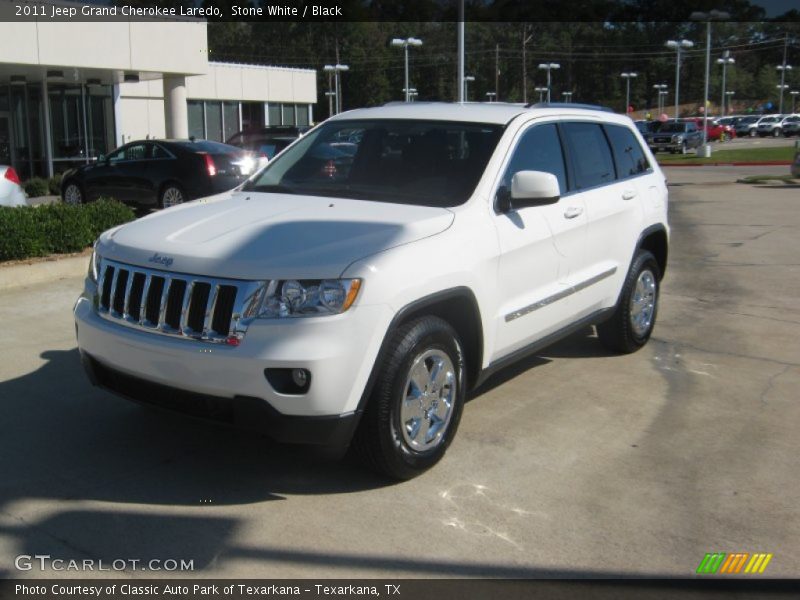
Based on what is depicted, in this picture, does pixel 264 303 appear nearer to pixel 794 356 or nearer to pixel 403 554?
pixel 403 554

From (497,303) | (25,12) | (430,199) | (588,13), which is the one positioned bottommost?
(497,303)

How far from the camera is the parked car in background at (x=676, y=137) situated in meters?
47.2

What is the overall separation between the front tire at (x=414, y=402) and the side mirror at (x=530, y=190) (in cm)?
91

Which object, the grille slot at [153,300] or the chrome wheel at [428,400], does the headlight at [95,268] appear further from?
the chrome wheel at [428,400]

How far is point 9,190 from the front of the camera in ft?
37.8

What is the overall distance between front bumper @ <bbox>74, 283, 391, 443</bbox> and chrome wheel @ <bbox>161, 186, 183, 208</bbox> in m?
12.2

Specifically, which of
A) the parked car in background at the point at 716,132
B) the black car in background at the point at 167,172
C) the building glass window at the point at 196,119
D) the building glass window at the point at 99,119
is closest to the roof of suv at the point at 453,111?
the black car in background at the point at 167,172

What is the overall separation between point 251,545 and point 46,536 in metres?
0.91

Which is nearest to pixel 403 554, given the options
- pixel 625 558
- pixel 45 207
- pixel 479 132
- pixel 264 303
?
pixel 625 558

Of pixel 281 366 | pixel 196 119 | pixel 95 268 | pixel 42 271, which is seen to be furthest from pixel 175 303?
pixel 196 119

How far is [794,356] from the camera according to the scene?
23.4 ft

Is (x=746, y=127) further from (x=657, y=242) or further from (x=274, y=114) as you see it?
(x=657, y=242)
